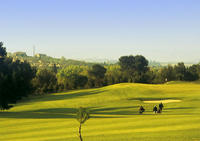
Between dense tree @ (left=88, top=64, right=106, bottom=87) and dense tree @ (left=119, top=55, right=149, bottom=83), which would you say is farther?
dense tree @ (left=119, top=55, right=149, bottom=83)

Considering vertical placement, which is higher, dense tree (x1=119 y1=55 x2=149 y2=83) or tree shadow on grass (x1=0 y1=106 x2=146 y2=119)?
dense tree (x1=119 y1=55 x2=149 y2=83)

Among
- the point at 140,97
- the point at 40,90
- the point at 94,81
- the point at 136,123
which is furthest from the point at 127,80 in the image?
the point at 136,123

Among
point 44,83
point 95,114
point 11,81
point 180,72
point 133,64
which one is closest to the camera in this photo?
point 95,114

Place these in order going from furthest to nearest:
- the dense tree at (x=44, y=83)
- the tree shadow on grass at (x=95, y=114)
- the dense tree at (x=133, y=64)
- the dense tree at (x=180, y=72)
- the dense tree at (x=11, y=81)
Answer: the dense tree at (x=133, y=64) < the dense tree at (x=180, y=72) < the dense tree at (x=44, y=83) < the dense tree at (x=11, y=81) < the tree shadow on grass at (x=95, y=114)

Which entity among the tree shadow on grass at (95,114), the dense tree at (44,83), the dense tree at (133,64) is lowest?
the tree shadow on grass at (95,114)

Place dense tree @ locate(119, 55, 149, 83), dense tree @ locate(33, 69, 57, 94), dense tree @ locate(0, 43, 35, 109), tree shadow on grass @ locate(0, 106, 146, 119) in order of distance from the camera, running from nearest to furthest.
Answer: tree shadow on grass @ locate(0, 106, 146, 119), dense tree @ locate(0, 43, 35, 109), dense tree @ locate(33, 69, 57, 94), dense tree @ locate(119, 55, 149, 83)

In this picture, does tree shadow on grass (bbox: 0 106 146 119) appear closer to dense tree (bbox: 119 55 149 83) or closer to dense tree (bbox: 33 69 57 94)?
dense tree (bbox: 33 69 57 94)

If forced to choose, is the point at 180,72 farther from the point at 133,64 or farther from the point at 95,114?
the point at 95,114

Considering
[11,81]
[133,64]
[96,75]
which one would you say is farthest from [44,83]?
[11,81]

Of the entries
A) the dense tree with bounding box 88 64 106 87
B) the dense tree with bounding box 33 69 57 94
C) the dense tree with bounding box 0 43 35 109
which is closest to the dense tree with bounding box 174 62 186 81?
the dense tree with bounding box 88 64 106 87

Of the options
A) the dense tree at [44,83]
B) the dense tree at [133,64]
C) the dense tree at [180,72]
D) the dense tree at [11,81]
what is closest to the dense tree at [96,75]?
the dense tree at [133,64]

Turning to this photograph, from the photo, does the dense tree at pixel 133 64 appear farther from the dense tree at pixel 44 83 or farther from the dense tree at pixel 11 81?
the dense tree at pixel 11 81

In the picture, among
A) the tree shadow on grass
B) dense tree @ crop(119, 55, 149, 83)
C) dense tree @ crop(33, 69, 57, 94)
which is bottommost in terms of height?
the tree shadow on grass

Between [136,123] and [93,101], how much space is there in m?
30.6
